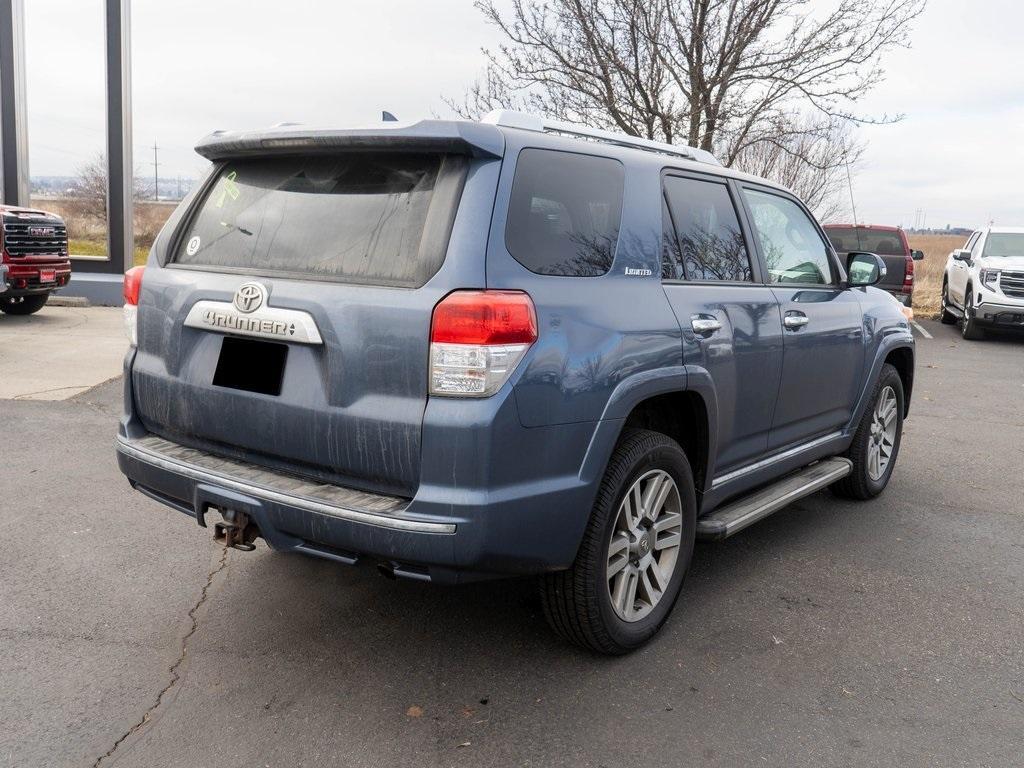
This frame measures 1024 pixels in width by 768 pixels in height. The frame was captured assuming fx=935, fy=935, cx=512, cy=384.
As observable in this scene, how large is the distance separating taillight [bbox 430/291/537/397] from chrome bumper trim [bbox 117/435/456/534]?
1.30 ft

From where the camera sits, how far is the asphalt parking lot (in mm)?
2854

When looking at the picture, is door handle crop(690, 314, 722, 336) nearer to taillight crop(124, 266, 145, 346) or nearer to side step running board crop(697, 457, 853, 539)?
side step running board crop(697, 457, 853, 539)

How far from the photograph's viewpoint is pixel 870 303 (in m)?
5.37

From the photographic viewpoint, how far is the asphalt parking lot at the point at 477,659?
2854 millimetres

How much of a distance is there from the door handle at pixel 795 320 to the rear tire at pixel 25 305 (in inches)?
455

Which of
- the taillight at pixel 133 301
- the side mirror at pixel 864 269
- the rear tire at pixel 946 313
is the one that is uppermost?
the side mirror at pixel 864 269

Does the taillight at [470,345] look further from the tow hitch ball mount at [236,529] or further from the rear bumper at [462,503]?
the tow hitch ball mount at [236,529]

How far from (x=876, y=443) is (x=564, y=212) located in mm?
3353

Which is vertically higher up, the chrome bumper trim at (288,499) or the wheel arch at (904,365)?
the wheel arch at (904,365)

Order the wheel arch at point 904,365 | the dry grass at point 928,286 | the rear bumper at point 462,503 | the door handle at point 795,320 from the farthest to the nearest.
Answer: the dry grass at point 928,286 < the wheel arch at point 904,365 < the door handle at point 795,320 < the rear bumper at point 462,503

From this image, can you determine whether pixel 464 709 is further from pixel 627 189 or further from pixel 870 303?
pixel 870 303

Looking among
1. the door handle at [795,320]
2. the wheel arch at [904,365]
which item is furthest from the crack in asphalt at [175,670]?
the wheel arch at [904,365]

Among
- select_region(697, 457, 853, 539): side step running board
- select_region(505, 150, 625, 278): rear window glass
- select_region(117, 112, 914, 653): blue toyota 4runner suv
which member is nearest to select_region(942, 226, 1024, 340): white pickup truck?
select_region(697, 457, 853, 539): side step running board

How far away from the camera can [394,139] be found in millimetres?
2938
